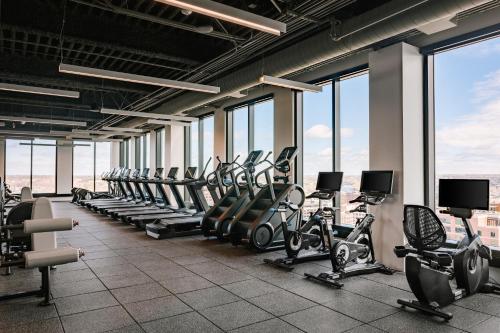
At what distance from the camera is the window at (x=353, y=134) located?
686 cm

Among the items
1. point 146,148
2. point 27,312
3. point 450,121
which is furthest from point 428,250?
point 146,148

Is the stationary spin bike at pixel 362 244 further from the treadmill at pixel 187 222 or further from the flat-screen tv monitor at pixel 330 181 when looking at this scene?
the treadmill at pixel 187 222

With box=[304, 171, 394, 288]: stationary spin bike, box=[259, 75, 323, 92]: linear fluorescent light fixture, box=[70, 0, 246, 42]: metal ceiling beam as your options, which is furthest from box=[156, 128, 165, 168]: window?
box=[304, 171, 394, 288]: stationary spin bike

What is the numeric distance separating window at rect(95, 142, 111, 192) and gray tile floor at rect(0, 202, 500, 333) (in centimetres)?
1628

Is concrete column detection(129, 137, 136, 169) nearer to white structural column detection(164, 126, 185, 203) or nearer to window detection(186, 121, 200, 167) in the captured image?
white structural column detection(164, 126, 185, 203)

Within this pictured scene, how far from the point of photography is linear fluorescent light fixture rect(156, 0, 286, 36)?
3.95m

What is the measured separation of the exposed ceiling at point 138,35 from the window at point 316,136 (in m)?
1.48

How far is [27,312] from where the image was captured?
3.57 meters

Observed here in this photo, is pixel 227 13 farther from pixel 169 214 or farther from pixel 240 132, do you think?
pixel 169 214

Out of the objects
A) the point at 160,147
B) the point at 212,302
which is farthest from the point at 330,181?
the point at 160,147

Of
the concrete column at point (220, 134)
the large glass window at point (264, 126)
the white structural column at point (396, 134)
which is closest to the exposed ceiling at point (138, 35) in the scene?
the white structural column at point (396, 134)

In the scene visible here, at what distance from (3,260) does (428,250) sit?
434cm

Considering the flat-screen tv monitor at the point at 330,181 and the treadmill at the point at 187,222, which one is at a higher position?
the flat-screen tv monitor at the point at 330,181

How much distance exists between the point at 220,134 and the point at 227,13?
22.0ft
